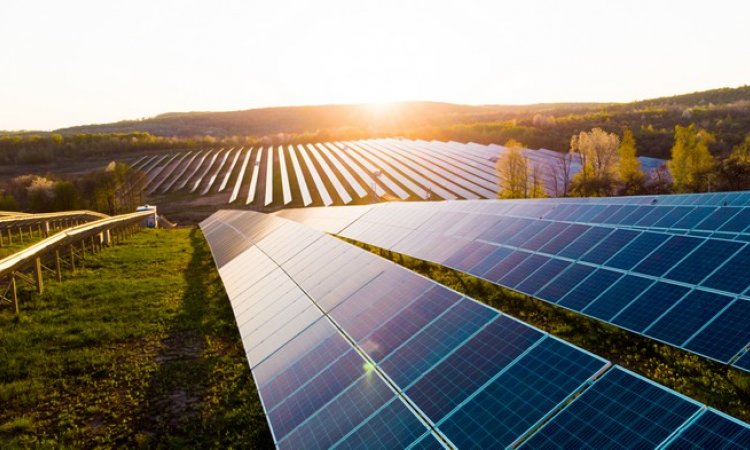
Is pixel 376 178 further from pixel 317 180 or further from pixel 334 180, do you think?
pixel 317 180

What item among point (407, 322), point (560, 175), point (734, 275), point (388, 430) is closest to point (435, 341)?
point (407, 322)

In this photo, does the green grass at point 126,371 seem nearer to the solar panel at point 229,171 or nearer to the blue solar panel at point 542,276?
the blue solar panel at point 542,276

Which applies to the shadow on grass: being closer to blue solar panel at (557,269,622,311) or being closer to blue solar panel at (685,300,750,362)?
blue solar panel at (557,269,622,311)

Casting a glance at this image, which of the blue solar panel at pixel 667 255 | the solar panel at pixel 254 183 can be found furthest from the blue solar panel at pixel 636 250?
the solar panel at pixel 254 183

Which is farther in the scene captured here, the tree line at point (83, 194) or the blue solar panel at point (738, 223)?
the tree line at point (83, 194)

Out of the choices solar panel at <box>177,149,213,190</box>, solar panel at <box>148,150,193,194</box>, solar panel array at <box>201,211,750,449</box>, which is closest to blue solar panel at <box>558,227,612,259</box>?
solar panel array at <box>201,211,750,449</box>
